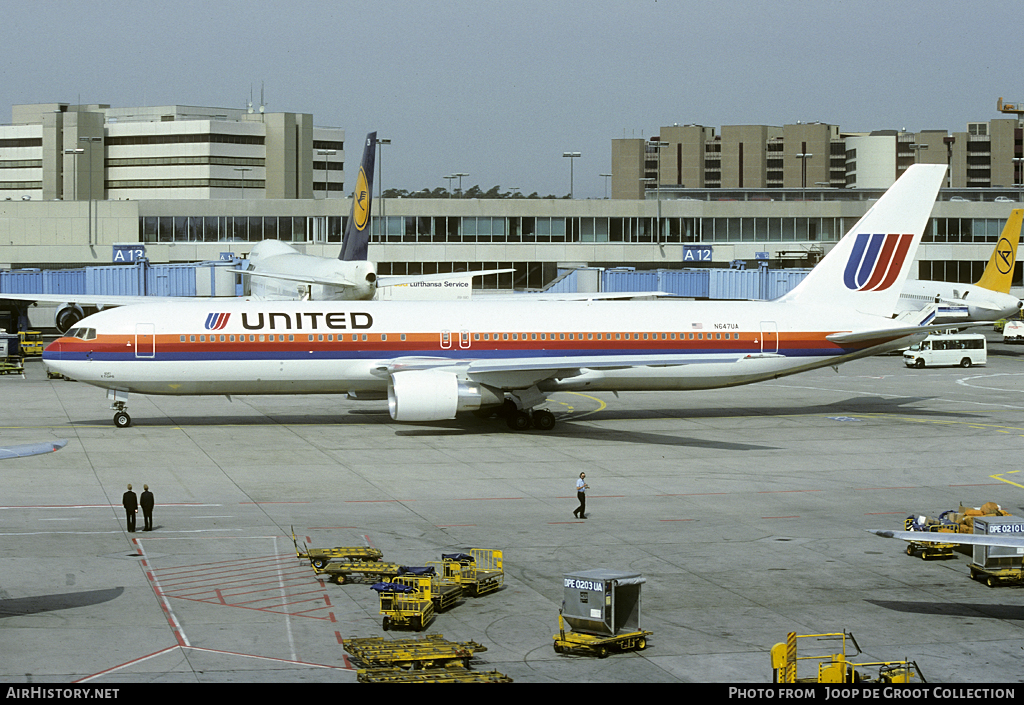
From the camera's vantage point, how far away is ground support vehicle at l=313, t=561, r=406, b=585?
25141 millimetres

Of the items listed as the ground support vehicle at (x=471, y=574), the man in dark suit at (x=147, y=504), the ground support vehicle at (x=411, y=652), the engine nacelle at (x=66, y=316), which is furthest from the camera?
the engine nacelle at (x=66, y=316)

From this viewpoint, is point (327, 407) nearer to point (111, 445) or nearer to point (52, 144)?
point (111, 445)

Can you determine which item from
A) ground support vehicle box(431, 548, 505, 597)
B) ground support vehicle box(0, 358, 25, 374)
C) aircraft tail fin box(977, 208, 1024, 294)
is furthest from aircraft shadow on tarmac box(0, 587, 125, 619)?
aircraft tail fin box(977, 208, 1024, 294)

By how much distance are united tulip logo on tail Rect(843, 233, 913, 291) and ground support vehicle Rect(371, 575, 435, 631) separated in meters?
35.5

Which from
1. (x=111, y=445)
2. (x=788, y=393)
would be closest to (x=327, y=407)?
(x=111, y=445)

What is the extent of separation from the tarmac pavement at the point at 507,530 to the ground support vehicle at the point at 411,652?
0.33 m

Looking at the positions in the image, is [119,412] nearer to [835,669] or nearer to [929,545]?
[929,545]

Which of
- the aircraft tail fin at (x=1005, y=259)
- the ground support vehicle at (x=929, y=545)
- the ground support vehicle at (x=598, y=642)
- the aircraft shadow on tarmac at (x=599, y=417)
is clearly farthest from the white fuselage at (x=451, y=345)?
the aircraft tail fin at (x=1005, y=259)

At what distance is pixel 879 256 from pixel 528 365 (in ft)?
60.3

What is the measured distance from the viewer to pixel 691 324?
50.4 meters

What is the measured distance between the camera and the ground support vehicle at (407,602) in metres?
21.7

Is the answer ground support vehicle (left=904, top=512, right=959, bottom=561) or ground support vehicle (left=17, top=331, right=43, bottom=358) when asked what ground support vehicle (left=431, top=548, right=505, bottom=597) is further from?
ground support vehicle (left=17, top=331, right=43, bottom=358)

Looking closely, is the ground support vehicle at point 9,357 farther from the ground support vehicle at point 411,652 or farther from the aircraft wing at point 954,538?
the aircraft wing at point 954,538

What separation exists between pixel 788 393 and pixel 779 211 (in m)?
58.9
